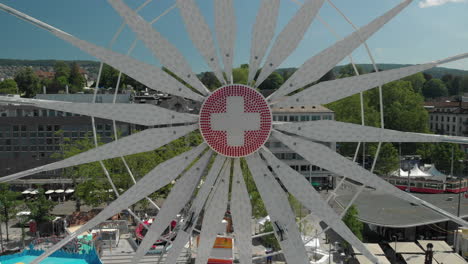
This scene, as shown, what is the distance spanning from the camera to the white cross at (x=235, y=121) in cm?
1344

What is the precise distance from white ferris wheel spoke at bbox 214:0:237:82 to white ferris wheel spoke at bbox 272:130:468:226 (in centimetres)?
290

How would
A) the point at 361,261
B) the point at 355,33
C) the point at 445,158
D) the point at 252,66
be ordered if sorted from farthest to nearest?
1. the point at 445,158
2. the point at 361,261
3. the point at 252,66
4. the point at 355,33

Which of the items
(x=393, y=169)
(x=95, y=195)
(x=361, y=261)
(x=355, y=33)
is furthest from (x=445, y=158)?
(x=355, y=33)

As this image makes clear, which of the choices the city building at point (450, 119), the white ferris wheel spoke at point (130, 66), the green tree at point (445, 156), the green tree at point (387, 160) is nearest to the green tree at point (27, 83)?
the green tree at point (387, 160)

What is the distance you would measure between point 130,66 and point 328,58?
6.20 meters

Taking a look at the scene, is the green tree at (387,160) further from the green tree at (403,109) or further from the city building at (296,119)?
the green tree at (403,109)

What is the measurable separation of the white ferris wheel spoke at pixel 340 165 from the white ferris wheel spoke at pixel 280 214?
124 cm

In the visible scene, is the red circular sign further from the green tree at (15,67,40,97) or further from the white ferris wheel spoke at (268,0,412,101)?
the green tree at (15,67,40,97)

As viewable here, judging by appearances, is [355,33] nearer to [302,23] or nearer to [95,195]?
[302,23]

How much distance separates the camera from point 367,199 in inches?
1567

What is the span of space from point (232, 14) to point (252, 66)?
5.82 ft

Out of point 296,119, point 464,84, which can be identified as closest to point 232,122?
point 296,119

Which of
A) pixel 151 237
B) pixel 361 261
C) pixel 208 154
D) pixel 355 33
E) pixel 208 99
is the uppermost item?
pixel 355 33

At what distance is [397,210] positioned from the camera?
3544 centimetres
